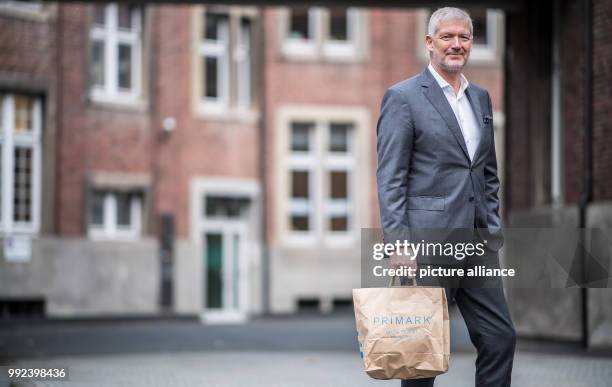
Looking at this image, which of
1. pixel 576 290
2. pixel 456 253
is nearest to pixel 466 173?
pixel 456 253

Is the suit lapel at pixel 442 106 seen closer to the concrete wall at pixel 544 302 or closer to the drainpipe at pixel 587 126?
the drainpipe at pixel 587 126

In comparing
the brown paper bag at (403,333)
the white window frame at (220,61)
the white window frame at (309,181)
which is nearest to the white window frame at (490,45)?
the white window frame at (309,181)

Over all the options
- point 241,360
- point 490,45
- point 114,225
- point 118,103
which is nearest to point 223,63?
point 118,103

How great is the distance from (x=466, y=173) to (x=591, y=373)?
4815mm

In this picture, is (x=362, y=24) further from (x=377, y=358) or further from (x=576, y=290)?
(x=377, y=358)

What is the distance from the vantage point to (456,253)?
5.90 meters

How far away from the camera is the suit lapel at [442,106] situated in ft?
19.8

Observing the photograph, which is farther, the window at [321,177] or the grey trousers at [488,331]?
the window at [321,177]

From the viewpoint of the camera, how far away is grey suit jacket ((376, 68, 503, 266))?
19.5 ft

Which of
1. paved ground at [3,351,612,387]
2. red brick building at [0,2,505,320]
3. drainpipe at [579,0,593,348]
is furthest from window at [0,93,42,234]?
drainpipe at [579,0,593,348]

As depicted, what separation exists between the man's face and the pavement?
398cm

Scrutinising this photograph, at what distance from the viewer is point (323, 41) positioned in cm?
3288

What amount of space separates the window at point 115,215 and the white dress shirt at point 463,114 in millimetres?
22718

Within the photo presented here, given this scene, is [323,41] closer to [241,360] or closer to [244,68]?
[244,68]
